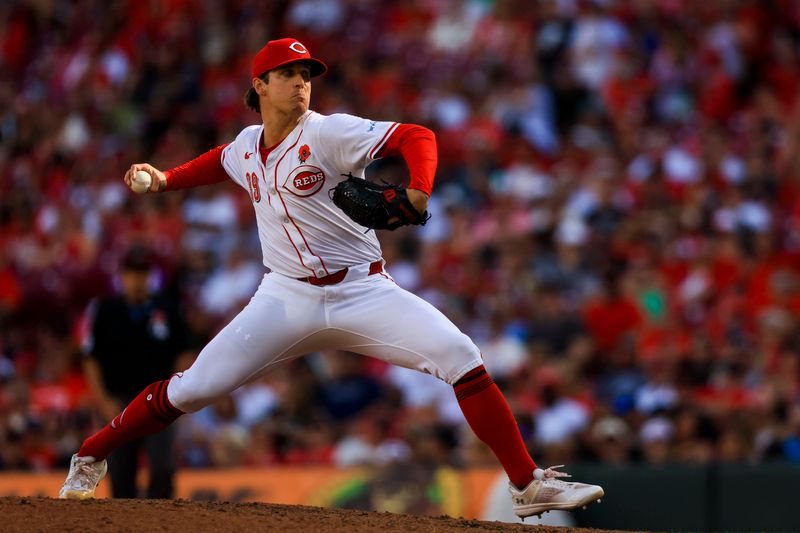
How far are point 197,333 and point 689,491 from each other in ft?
14.8

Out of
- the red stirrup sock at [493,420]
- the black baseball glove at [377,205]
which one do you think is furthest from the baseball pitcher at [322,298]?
the black baseball glove at [377,205]

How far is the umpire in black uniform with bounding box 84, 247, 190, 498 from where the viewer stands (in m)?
7.89

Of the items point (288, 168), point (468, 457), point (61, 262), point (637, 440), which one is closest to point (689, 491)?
point (637, 440)

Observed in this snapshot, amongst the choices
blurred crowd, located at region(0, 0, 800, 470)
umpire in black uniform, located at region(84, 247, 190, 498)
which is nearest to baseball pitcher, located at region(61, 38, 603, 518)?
umpire in black uniform, located at region(84, 247, 190, 498)

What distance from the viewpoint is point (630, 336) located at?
395 inches

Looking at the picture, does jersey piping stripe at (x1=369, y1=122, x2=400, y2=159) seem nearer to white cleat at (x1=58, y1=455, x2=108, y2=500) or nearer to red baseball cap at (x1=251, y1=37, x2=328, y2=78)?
red baseball cap at (x1=251, y1=37, x2=328, y2=78)

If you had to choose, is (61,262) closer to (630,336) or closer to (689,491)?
(630,336)

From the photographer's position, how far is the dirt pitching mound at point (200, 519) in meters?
5.16

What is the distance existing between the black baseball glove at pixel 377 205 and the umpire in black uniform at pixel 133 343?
10.1ft

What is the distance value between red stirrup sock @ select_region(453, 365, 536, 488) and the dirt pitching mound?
253mm

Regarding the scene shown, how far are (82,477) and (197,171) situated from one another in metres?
1.43

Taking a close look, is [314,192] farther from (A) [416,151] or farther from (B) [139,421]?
(B) [139,421]

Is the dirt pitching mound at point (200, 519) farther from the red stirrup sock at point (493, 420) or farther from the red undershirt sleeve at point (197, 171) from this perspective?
the red undershirt sleeve at point (197, 171)

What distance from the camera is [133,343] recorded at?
789 cm
